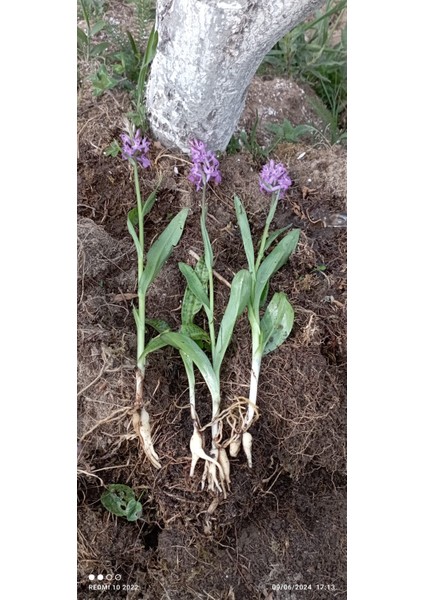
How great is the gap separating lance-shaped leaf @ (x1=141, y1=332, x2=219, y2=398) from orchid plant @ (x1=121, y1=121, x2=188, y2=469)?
0.04m

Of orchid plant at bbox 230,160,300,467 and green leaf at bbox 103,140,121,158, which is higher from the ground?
green leaf at bbox 103,140,121,158

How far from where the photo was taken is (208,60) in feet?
5.91

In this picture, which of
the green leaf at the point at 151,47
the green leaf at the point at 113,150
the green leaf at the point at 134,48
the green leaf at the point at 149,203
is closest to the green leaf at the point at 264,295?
the green leaf at the point at 149,203

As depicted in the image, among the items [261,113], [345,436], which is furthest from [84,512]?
[261,113]

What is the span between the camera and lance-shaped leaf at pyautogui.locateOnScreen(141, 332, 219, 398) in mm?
1789

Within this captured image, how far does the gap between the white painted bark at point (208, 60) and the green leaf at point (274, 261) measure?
34 centimetres

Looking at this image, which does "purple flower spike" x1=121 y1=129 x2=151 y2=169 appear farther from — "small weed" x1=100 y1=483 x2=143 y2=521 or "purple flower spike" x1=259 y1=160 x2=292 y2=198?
"small weed" x1=100 y1=483 x2=143 y2=521

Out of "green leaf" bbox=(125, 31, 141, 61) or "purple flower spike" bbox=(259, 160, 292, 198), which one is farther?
"green leaf" bbox=(125, 31, 141, 61)

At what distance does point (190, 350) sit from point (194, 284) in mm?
180

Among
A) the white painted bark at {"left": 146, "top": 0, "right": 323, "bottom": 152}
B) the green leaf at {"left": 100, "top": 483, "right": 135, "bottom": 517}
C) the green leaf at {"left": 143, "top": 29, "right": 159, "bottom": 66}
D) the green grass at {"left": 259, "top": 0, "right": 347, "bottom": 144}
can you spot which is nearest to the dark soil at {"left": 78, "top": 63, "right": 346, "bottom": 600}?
the green leaf at {"left": 100, "top": 483, "right": 135, "bottom": 517}

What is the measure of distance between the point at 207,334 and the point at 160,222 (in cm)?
33

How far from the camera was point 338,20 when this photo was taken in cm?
229

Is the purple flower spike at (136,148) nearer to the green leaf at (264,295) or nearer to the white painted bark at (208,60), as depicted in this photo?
the white painted bark at (208,60)

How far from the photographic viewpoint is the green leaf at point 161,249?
186cm
